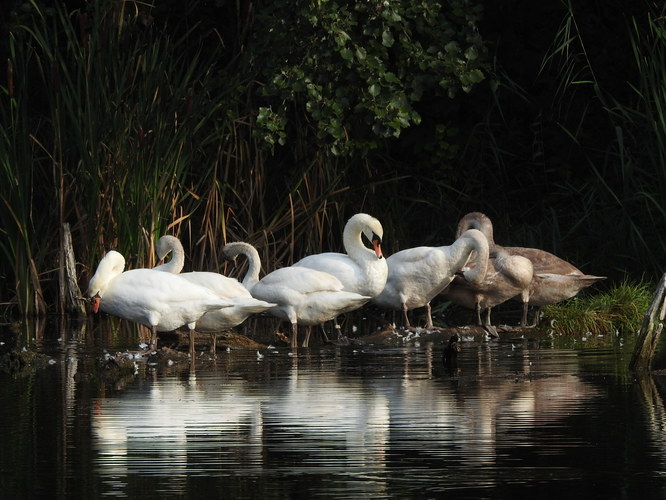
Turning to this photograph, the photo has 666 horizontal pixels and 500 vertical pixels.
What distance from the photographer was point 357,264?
13.1 meters

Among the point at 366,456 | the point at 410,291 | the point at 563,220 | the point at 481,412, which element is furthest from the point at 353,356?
the point at 563,220

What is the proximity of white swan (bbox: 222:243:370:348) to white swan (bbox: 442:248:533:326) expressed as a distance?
144cm

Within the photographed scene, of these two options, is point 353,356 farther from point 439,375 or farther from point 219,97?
point 219,97

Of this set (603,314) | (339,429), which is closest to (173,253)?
(603,314)

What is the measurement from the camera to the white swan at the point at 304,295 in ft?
40.9

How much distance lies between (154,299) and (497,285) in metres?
3.63

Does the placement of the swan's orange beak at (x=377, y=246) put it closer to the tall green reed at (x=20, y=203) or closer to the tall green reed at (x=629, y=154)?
the tall green reed at (x=629, y=154)

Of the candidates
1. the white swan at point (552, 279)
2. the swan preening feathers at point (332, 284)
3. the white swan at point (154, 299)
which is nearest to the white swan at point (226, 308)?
the swan preening feathers at point (332, 284)

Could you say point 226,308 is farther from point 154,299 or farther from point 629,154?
point 629,154

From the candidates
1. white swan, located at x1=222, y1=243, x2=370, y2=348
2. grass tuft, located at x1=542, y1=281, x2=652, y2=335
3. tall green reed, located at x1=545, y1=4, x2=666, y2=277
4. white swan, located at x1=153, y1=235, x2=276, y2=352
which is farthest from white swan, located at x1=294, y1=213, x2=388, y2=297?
tall green reed, located at x1=545, y1=4, x2=666, y2=277

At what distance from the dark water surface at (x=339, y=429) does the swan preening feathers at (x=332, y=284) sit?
0.61 meters

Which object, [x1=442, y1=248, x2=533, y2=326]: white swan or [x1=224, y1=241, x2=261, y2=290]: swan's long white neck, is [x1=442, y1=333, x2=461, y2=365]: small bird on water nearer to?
[x1=224, y1=241, x2=261, y2=290]: swan's long white neck

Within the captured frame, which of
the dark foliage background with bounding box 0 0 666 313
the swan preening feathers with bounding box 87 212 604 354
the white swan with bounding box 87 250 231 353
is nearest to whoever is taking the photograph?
the white swan with bounding box 87 250 231 353

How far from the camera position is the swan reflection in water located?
6.57 metres
